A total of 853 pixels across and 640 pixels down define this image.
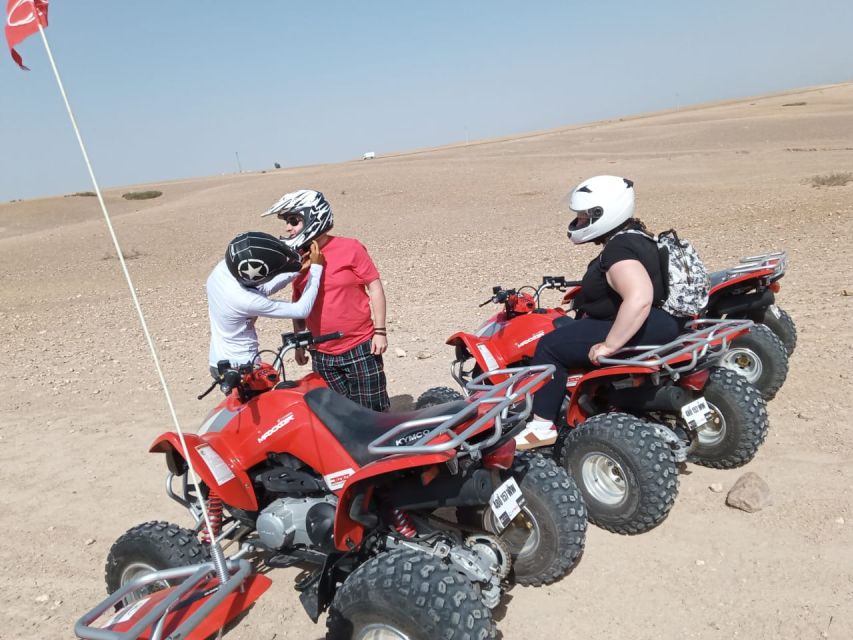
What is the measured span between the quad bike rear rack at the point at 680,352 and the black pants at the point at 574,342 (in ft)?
0.29

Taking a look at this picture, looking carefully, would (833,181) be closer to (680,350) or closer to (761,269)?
(761,269)

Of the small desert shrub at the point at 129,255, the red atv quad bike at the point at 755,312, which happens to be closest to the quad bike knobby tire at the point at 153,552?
the red atv quad bike at the point at 755,312

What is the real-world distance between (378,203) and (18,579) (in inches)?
838

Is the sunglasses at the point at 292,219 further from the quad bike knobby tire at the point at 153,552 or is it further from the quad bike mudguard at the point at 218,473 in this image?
the quad bike knobby tire at the point at 153,552

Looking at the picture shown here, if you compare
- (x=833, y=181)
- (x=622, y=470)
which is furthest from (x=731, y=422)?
(x=833, y=181)

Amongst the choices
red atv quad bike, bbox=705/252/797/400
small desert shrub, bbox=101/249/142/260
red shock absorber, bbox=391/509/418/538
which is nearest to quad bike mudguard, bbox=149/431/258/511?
red shock absorber, bbox=391/509/418/538

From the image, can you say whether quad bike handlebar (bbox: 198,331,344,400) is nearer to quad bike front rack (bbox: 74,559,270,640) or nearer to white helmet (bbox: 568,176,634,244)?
quad bike front rack (bbox: 74,559,270,640)

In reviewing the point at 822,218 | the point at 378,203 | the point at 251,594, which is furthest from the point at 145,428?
the point at 378,203

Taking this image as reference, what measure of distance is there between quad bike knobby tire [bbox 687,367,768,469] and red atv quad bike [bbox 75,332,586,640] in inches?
63.2

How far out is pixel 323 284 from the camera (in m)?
4.53

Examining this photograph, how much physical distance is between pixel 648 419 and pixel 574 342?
88cm

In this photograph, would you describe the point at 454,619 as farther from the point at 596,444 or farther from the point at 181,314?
the point at 181,314

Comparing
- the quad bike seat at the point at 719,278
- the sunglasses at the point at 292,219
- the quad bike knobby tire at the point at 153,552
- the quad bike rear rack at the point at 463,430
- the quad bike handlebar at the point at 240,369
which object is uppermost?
the sunglasses at the point at 292,219

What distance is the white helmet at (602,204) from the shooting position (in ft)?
13.9
